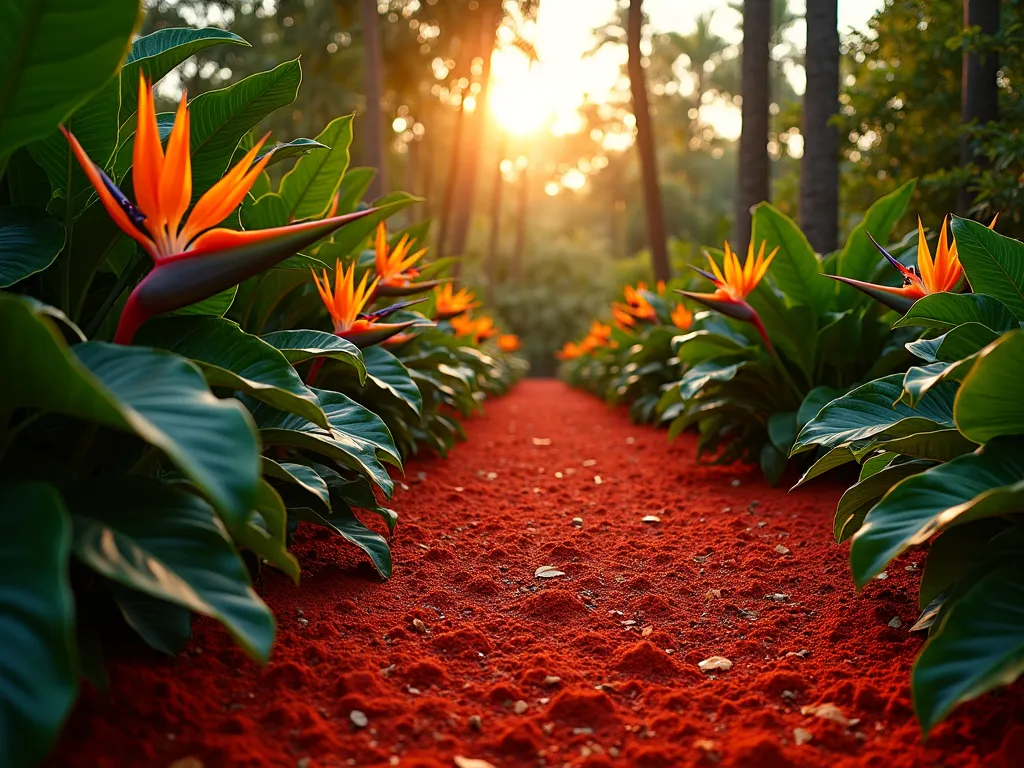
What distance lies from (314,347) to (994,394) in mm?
Answer: 1664

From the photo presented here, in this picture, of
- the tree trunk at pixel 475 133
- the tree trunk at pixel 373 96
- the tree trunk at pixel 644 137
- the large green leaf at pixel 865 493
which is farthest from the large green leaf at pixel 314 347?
the tree trunk at pixel 475 133

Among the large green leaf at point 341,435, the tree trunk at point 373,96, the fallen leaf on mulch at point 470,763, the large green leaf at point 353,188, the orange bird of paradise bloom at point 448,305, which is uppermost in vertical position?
the tree trunk at point 373,96

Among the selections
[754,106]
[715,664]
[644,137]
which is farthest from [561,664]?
[644,137]

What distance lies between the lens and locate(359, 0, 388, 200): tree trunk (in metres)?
9.18

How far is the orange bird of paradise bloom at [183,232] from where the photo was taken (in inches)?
61.3

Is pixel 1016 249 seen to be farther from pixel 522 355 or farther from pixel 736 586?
pixel 522 355

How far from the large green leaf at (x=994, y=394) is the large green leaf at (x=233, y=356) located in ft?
4.48

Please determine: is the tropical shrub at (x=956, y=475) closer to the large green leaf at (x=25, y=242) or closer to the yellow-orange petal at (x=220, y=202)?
the yellow-orange petal at (x=220, y=202)

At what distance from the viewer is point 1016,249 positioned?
2.30m

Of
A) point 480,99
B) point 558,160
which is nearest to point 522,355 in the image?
point 480,99

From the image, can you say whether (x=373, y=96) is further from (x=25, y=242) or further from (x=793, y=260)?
(x=25, y=242)

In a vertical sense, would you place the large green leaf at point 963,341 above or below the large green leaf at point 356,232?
below

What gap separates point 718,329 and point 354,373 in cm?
192

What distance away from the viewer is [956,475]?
1687 millimetres
